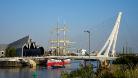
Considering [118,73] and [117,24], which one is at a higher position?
[117,24]

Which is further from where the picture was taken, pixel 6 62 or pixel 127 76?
pixel 6 62

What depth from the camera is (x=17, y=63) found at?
97.6 meters

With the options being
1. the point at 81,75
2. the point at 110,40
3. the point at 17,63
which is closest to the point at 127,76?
the point at 81,75

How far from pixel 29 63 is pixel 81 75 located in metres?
68.3

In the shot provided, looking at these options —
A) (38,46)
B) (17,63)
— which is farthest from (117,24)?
(38,46)

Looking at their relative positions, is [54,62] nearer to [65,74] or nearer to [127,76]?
[65,74]

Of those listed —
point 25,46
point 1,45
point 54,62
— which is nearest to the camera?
point 54,62

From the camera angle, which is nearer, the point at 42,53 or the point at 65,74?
the point at 65,74

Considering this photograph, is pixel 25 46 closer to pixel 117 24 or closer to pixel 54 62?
pixel 54 62

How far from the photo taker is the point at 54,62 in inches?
3804

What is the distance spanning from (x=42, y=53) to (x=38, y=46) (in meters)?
3.39

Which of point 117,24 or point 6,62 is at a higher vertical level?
point 117,24

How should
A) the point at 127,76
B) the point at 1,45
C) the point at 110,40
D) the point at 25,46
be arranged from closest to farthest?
the point at 127,76 < the point at 110,40 < the point at 25,46 < the point at 1,45

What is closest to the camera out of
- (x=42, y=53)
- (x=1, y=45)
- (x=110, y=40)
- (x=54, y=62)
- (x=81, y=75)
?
(x=81, y=75)
